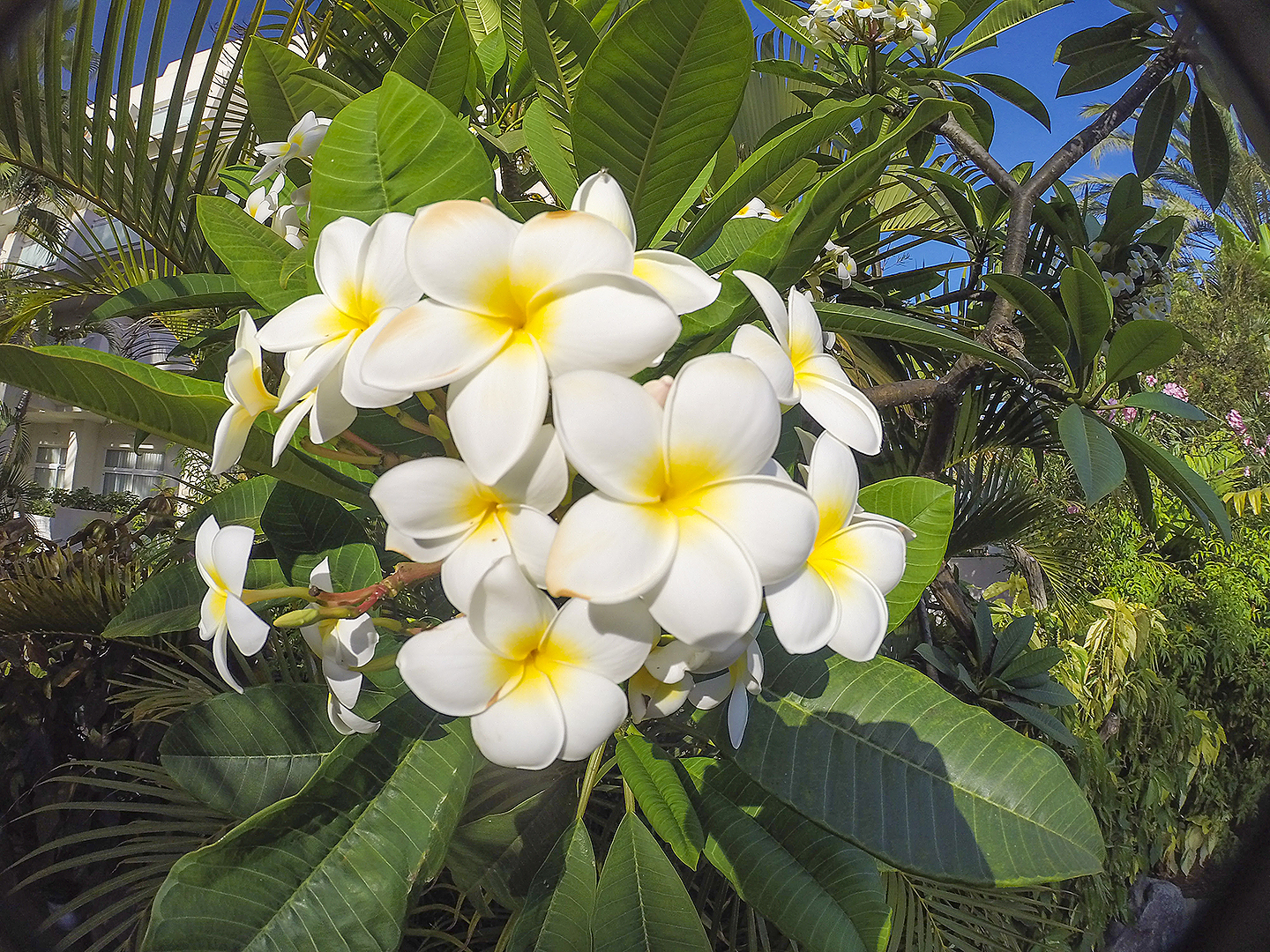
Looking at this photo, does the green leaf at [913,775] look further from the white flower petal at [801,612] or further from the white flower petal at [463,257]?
the white flower petal at [463,257]

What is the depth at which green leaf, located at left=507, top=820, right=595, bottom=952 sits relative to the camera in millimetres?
524

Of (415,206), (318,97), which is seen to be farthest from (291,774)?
(318,97)

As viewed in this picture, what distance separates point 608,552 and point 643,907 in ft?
1.21

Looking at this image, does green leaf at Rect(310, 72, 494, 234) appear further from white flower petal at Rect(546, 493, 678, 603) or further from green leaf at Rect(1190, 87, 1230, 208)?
green leaf at Rect(1190, 87, 1230, 208)

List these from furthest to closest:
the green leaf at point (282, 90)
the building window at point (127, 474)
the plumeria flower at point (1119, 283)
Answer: the building window at point (127, 474)
the plumeria flower at point (1119, 283)
the green leaf at point (282, 90)

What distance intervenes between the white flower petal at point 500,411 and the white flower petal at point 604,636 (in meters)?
0.07

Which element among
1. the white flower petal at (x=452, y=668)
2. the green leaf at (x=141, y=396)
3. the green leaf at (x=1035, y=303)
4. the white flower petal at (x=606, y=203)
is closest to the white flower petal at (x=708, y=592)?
the white flower petal at (x=452, y=668)

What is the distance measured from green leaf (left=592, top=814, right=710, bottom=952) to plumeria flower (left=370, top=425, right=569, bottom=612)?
32 cm

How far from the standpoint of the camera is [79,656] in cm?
149

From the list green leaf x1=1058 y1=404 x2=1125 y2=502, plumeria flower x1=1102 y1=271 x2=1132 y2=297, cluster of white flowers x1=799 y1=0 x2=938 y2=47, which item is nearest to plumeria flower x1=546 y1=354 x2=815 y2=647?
green leaf x1=1058 y1=404 x2=1125 y2=502

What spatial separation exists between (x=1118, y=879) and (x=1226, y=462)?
3.38 metres

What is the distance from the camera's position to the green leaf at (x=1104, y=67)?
1.19 m

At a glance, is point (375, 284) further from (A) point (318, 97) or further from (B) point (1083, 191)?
(B) point (1083, 191)

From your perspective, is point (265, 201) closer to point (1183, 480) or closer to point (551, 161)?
point (551, 161)
